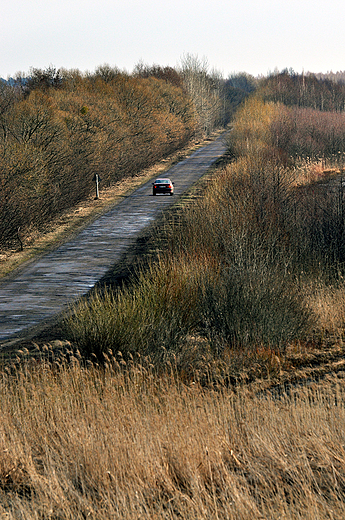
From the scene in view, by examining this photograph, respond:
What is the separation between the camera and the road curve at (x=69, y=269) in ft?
41.7

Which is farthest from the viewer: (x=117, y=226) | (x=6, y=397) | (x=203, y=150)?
(x=203, y=150)

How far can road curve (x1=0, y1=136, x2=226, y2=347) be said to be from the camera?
12.7 metres

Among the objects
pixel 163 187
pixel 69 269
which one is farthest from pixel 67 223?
pixel 163 187

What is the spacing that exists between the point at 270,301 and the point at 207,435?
16.8 feet

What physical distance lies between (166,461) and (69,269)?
11586 millimetres

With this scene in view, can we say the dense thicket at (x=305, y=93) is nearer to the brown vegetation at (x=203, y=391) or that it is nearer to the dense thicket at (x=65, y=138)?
the dense thicket at (x=65, y=138)

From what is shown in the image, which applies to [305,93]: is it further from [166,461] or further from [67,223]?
[166,461]

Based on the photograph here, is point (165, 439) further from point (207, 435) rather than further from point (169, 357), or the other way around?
point (169, 357)

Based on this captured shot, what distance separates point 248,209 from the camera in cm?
1587

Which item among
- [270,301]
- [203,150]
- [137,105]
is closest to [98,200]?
[137,105]

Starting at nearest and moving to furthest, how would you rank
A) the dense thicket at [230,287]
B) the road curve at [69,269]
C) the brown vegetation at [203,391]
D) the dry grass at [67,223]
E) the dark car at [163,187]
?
the brown vegetation at [203,391]
the dense thicket at [230,287]
the road curve at [69,269]
the dry grass at [67,223]
the dark car at [163,187]

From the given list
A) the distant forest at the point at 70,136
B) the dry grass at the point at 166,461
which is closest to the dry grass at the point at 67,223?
the distant forest at the point at 70,136

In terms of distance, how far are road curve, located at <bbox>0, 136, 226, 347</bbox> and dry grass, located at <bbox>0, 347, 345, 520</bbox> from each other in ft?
15.3

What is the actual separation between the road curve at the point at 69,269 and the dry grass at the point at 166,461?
4.65 meters
